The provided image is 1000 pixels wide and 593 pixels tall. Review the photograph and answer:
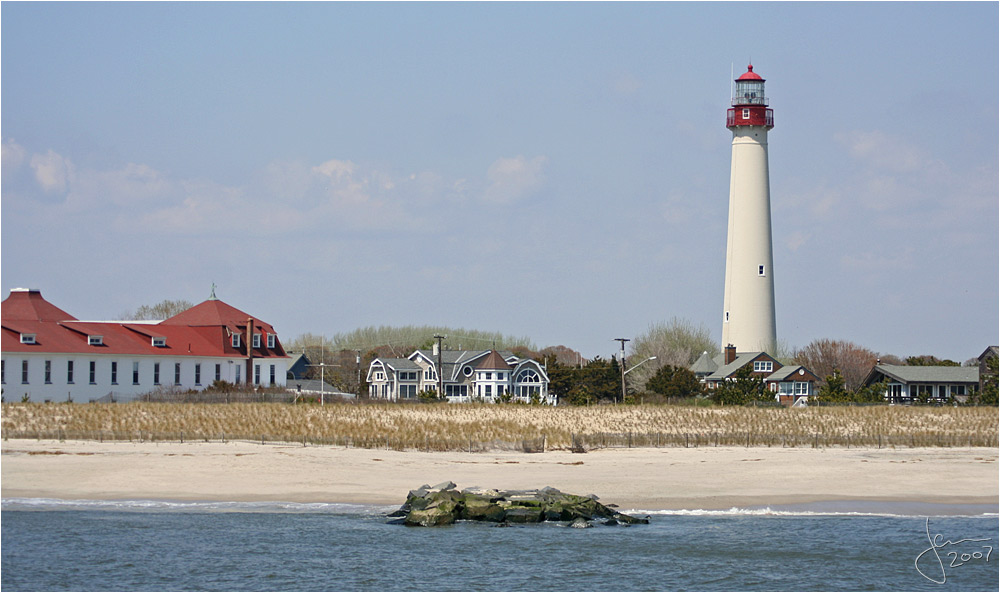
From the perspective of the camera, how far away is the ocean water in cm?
2045

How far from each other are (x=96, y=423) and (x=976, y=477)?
98.2 ft

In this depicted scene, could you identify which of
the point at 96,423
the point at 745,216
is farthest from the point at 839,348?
the point at 96,423

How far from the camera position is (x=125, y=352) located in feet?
208

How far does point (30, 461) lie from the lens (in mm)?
31562

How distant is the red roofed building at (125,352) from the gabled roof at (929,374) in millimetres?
43380

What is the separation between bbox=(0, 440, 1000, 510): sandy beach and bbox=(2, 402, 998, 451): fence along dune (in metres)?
1.35

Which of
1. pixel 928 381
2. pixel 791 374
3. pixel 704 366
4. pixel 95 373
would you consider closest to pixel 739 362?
pixel 791 374

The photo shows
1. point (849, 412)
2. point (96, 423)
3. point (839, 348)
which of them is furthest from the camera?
point (839, 348)

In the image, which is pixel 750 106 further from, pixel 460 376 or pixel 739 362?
pixel 460 376

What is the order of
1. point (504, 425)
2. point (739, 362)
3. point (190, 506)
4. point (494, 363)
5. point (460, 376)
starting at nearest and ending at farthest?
point (190, 506)
point (504, 425)
point (739, 362)
point (494, 363)
point (460, 376)

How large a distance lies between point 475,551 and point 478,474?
8.74 m

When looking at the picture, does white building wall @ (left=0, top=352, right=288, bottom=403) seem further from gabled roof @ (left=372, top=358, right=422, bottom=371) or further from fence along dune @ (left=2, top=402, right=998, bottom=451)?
gabled roof @ (left=372, top=358, right=422, bottom=371)

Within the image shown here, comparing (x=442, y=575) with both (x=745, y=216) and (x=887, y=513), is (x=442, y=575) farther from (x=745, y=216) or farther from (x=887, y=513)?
(x=745, y=216)

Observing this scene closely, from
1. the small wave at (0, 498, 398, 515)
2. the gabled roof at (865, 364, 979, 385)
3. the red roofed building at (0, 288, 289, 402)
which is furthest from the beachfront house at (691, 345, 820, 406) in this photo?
the small wave at (0, 498, 398, 515)
